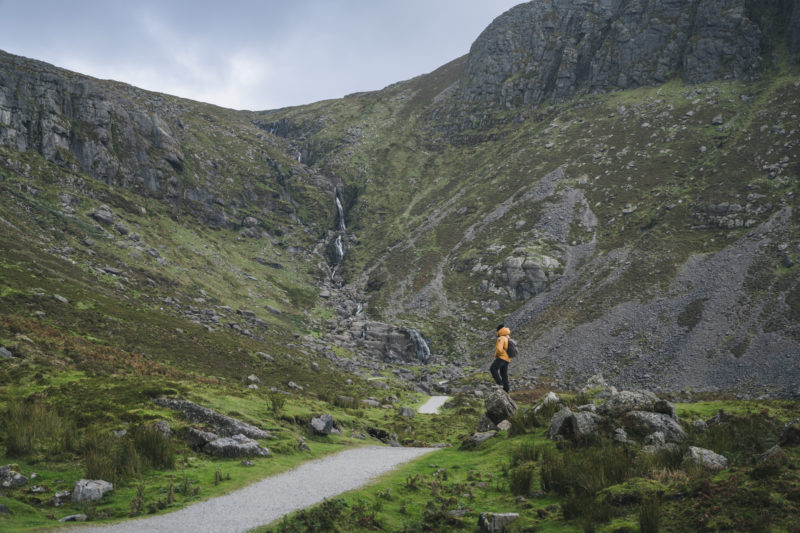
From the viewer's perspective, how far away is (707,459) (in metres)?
9.84

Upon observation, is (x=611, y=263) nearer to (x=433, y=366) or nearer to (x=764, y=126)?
(x=433, y=366)

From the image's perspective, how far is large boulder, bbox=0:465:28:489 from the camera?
1041 centimetres

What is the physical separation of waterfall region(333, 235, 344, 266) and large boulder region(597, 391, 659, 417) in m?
103

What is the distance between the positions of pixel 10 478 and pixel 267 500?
21.1 ft

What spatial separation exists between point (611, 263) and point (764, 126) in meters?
43.1

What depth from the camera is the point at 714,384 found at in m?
43.7

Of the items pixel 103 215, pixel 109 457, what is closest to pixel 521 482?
pixel 109 457

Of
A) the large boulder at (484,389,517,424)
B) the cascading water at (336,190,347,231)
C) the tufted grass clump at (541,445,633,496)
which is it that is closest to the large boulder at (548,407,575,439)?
the tufted grass clump at (541,445,633,496)

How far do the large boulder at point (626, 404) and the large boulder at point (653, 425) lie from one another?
1.39 ft

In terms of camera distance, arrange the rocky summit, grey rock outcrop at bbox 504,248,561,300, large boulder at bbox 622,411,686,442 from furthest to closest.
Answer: grey rock outcrop at bbox 504,248,561,300 → large boulder at bbox 622,411,686,442 → the rocky summit

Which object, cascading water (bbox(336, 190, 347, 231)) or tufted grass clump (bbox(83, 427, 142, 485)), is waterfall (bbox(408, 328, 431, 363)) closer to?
→ tufted grass clump (bbox(83, 427, 142, 485))

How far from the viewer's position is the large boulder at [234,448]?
15031mm

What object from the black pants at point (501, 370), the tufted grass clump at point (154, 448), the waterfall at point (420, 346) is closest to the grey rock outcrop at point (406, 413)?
the black pants at point (501, 370)

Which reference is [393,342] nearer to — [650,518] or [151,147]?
[650,518]
